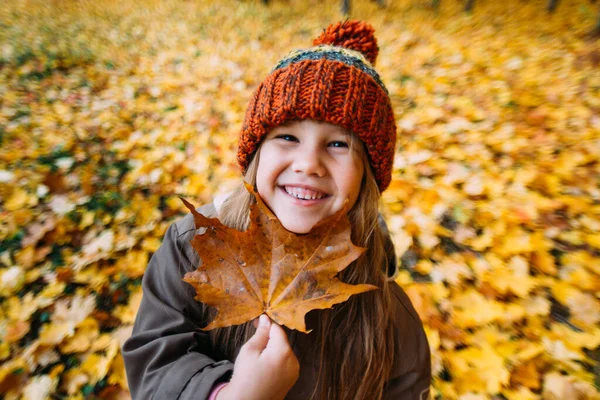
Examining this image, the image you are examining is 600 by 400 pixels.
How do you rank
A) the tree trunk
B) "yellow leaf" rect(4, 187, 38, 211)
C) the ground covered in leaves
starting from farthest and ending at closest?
the tree trunk < "yellow leaf" rect(4, 187, 38, 211) < the ground covered in leaves

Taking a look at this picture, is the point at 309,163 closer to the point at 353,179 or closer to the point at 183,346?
the point at 353,179

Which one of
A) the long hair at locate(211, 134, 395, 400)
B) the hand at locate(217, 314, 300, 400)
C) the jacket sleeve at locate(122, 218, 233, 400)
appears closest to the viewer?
the hand at locate(217, 314, 300, 400)

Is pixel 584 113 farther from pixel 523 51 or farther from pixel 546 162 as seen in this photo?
pixel 523 51

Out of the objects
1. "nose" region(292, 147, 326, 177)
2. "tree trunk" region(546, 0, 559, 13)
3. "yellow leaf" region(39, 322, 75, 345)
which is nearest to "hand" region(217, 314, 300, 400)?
"nose" region(292, 147, 326, 177)

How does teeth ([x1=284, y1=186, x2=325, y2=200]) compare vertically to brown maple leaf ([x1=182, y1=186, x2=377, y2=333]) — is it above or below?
above

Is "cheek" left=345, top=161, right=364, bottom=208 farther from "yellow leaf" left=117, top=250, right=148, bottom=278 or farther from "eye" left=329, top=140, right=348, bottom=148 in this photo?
"yellow leaf" left=117, top=250, right=148, bottom=278

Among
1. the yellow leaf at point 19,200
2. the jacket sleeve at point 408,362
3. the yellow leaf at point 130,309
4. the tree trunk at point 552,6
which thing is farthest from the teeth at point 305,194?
the tree trunk at point 552,6

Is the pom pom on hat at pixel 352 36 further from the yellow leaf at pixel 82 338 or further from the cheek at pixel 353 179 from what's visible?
the yellow leaf at pixel 82 338

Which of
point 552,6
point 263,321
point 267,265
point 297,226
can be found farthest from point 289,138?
point 552,6

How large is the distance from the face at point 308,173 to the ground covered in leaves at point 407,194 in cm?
104

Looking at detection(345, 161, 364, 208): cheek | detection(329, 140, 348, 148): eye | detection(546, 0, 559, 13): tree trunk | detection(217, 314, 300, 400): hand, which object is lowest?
detection(217, 314, 300, 400): hand

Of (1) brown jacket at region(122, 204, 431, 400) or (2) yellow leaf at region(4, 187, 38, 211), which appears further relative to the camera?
(2) yellow leaf at region(4, 187, 38, 211)

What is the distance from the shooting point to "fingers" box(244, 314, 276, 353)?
0.80m

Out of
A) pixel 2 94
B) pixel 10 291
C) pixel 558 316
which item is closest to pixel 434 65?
pixel 558 316
